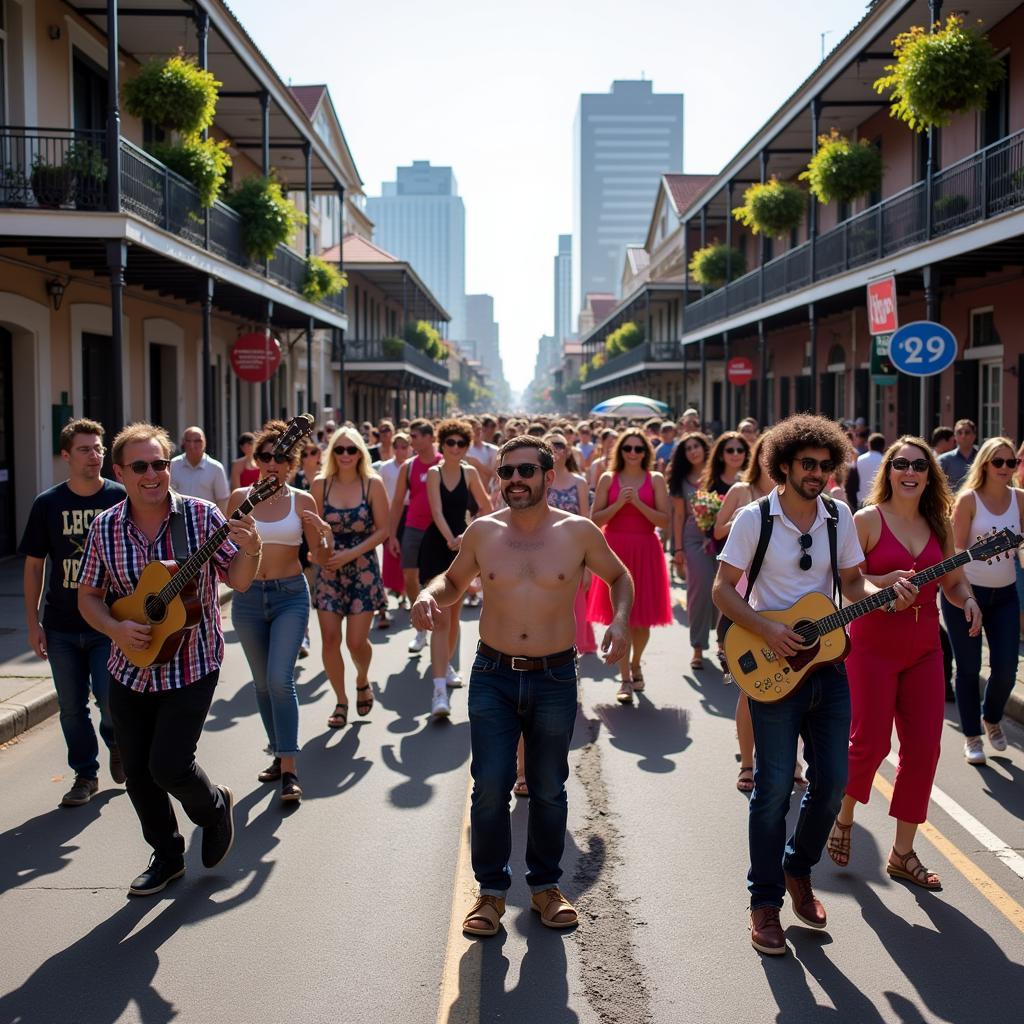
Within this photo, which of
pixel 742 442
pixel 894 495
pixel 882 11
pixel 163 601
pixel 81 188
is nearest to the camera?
pixel 163 601

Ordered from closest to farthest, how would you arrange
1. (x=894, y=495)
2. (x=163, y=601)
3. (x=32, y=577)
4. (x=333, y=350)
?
(x=163, y=601) → (x=894, y=495) → (x=32, y=577) → (x=333, y=350)

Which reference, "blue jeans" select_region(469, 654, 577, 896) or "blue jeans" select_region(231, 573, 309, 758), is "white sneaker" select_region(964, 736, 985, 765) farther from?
"blue jeans" select_region(231, 573, 309, 758)

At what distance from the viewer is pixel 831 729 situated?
4.52 m

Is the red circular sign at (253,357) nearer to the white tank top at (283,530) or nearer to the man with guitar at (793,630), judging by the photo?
the white tank top at (283,530)

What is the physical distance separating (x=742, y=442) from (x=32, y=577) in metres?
5.25

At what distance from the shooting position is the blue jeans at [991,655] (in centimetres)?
702

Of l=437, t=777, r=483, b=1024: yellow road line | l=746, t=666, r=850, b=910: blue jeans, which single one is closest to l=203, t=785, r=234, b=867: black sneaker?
l=437, t=777, r=483, b=1024: yellow road line

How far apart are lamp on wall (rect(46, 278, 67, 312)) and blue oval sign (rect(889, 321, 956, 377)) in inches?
434

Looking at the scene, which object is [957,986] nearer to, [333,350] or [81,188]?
[81,188]

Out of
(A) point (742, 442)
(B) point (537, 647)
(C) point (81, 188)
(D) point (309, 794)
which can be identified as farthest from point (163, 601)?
(C) point (81, 188)

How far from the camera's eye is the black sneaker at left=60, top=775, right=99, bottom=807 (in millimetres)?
6172

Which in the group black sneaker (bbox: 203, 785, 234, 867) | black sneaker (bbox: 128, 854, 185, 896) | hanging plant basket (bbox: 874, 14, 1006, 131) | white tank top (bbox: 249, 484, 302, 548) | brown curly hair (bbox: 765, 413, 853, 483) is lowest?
black sneaker (bbox: 128, 854, 185, 896)

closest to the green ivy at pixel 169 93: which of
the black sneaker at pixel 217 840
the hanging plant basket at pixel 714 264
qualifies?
the black sneaker at pixel 217 840

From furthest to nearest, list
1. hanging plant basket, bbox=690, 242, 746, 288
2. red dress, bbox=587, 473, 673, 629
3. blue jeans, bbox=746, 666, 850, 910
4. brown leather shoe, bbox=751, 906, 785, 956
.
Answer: hanging plant basket, bbox=690, 242, 746, 288 → red dress, bbox=587, 473, 673, 629 → blue jeans, bbox=746, 666, 850, 910 → brown leather shoe, bbox=751, 906, 785, 956
